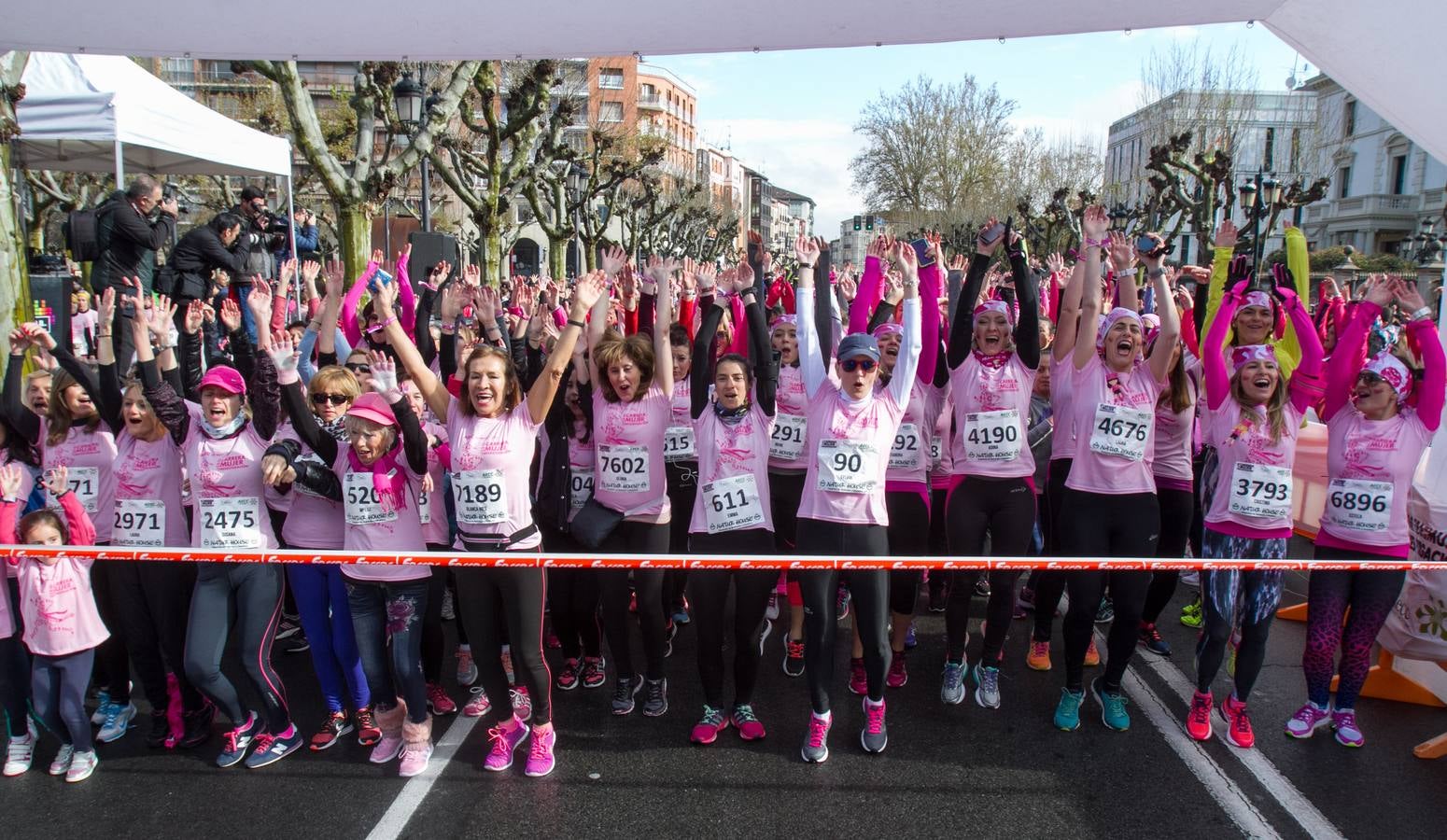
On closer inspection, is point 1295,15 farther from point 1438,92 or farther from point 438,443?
point 438,443

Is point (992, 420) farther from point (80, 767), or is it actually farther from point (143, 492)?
point (80, 767)

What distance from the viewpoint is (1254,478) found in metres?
4.11

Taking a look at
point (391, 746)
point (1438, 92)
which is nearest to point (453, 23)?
point (391, 746)

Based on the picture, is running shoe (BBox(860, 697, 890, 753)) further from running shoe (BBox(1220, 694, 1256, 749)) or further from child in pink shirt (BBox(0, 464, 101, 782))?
child in pink shirt (BBox(0, 464, 101, 782))

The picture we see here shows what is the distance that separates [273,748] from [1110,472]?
13.5 ft

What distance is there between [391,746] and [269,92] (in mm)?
37106

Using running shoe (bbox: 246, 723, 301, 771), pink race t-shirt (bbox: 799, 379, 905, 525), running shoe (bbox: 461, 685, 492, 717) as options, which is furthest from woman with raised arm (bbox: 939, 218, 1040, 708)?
running shoe (bbox: 246, 723, 301, 771)

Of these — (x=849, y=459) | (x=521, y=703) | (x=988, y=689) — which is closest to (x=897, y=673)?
(x=988, y=689)

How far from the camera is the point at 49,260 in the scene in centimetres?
1055

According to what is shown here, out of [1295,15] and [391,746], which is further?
[391,746]

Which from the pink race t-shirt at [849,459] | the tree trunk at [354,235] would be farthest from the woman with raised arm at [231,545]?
the tree trunk at [354,235]

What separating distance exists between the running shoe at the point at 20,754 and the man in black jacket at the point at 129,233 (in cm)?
470

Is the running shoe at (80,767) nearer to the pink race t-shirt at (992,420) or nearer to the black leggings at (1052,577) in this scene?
the pink race t-shirt at (992,420)

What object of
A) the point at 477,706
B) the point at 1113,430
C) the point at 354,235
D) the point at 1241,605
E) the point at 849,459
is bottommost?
the point at 477,706
